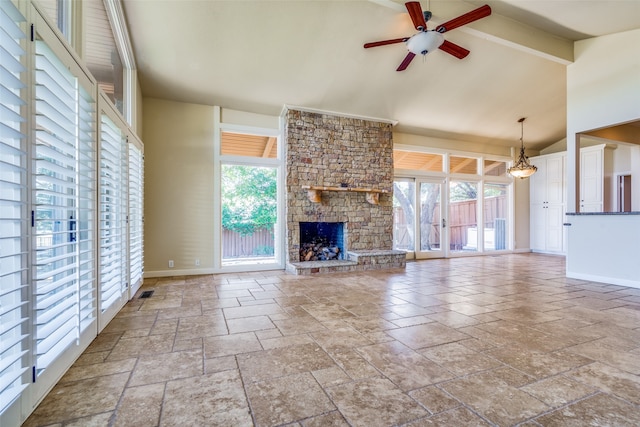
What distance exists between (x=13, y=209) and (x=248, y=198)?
422 cm

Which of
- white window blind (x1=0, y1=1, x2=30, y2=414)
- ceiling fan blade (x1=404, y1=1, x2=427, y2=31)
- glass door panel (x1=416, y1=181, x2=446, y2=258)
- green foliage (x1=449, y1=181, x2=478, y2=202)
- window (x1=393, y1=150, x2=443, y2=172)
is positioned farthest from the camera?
green foliage (x1=449, y1=181, x2=478, y2=202)

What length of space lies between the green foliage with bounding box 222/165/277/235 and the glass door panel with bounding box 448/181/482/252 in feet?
15.4

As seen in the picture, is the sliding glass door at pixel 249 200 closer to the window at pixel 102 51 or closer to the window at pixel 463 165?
the window at pixel 102 51

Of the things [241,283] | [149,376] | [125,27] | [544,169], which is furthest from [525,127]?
[149,376]

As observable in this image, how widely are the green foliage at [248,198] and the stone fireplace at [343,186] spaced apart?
0.44 metres

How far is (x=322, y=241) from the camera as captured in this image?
20.1 feet

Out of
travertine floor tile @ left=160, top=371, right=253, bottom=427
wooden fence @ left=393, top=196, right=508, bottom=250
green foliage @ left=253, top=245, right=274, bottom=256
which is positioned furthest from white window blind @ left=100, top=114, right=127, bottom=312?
wooden fence @ left=393, top=196, right=508, bottom=250

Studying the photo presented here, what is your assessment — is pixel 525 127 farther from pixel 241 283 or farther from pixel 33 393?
pixel 33 393

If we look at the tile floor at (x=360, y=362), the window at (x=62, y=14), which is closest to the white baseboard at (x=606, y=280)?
the tile floor at (x=360, y=362)

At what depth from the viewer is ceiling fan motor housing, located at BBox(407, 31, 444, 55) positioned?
10.2 feet

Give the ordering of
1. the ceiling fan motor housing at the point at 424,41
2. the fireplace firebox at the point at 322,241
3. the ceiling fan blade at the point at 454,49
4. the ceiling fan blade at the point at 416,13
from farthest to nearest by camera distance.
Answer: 1. the fireplace firebox at the point at 322,241
2. the ceiling fan blade at the point at 454,49
3. the ceiling fan motor housing at the point at 424,41
4. the ceiling fan blade at the point at 416,13

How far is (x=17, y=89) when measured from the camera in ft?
4.48

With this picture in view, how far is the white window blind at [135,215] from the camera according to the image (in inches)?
144

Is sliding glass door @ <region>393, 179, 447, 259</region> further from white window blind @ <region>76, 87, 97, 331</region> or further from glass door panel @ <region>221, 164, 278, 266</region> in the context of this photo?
white window blind @ <region>76, 87, 97, 331</region>
